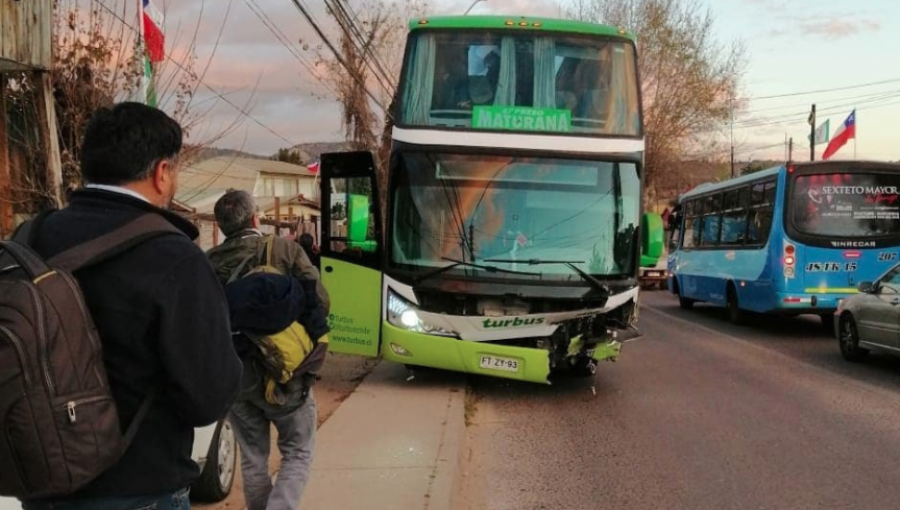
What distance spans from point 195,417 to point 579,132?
7440mm

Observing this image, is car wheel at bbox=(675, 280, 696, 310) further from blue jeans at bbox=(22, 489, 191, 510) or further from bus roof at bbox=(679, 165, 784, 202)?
blue jeans at bbox=(22, 489, 191, 510)

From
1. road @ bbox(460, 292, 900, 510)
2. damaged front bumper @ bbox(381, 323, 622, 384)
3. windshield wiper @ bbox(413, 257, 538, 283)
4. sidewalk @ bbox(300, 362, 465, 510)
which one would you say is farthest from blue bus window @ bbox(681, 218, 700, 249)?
windshield wiper @ bbox(413, 257, 538, 283)

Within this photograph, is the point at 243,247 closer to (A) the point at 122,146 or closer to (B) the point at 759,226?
(A) the point at 122,146

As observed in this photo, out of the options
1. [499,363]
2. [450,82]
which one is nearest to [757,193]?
[450,82]

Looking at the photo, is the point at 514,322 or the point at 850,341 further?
the point at 850,341

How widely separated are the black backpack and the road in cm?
403

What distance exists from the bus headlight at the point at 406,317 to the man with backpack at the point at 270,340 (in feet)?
15.5

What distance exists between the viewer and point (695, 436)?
24.8 ft

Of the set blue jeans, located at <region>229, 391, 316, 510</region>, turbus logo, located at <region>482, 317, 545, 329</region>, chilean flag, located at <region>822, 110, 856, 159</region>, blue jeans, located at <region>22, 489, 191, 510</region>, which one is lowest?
blue jeans, located at <region>229, 391, 316, 510</region>

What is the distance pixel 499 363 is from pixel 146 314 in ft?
22.7

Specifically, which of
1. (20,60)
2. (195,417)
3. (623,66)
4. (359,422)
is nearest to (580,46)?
(623,66)

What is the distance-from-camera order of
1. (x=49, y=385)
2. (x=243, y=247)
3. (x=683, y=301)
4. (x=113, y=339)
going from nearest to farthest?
1. (x=49, y=385)
2. (x=113, y=339)
3. (x=243, y=247)
4. (x=683, y=301)

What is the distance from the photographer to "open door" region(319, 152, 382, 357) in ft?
30.1

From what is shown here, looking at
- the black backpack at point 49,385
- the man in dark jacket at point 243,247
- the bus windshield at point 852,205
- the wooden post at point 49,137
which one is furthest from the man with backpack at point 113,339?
the bus windshield at point 852,205
